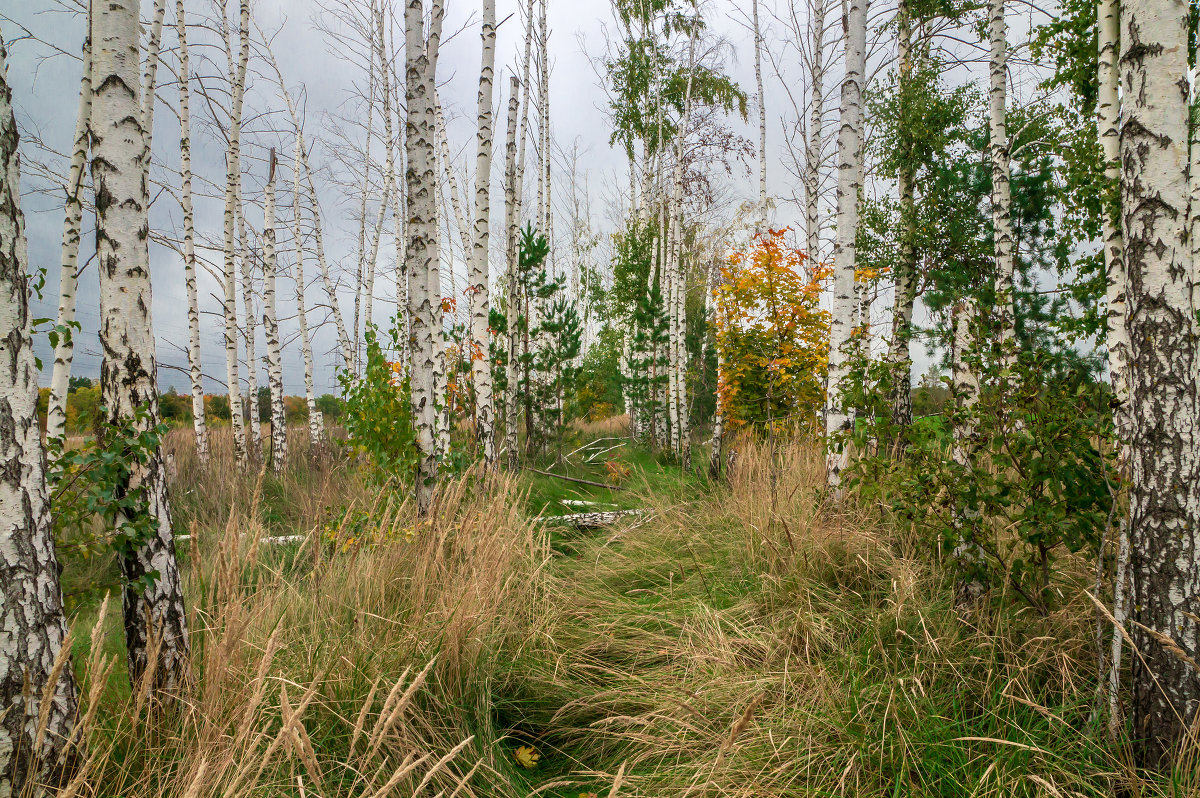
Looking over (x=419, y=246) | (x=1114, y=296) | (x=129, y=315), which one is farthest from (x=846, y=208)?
(x=129, y=315)

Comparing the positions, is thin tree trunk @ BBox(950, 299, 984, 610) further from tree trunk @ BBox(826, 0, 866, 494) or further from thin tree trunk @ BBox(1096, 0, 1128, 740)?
tree trunk @ BBox(826, 0, 866, 494)

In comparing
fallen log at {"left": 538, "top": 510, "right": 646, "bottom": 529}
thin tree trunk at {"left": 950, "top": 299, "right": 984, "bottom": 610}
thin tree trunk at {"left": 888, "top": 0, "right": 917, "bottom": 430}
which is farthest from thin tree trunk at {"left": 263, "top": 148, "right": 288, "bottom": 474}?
thin tree trunk at {"left": 888, "top": 0, "right": 917, "bottom": 430}

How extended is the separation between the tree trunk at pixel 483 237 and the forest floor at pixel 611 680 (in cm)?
263

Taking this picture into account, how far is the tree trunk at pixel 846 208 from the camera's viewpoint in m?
4.95

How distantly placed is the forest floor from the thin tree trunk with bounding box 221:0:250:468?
15.4ft

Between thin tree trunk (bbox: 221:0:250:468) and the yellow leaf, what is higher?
thin tree trunk (bbox: 221:0:250:468)

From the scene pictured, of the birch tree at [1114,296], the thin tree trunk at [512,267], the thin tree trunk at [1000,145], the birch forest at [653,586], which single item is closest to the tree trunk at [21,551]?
the birch forest at [653,586]

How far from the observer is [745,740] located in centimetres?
226

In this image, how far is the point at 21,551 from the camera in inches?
62.4

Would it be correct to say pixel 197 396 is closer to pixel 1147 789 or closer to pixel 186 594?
pixel 186 594

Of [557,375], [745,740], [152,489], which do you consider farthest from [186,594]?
[557,375]

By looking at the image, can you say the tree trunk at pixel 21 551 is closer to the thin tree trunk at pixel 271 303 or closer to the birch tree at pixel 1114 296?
the birch tree at pixel 1114 296

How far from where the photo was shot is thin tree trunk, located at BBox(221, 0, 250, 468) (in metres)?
8.01

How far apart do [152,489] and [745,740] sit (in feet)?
7.91
